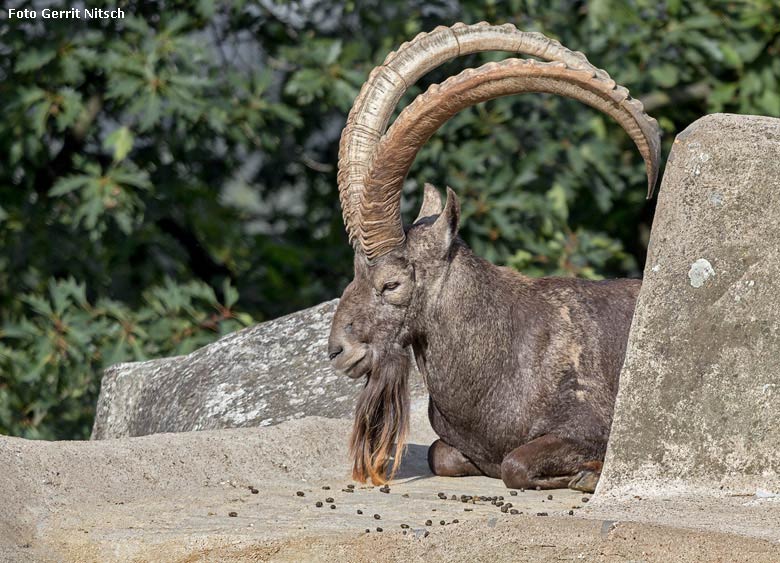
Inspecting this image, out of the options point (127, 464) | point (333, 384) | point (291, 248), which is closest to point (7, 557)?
point (127, 464)

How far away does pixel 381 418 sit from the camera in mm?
7156

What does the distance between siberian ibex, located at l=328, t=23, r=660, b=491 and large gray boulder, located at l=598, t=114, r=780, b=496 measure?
621 millimetres

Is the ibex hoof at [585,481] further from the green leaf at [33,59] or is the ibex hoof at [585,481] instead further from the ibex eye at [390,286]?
the green leaf at [33,59]

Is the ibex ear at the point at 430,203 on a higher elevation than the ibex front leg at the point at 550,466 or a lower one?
higher

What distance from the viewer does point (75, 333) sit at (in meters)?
11.2

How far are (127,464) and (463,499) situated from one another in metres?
1.57

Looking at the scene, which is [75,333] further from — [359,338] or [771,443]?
[771,443]

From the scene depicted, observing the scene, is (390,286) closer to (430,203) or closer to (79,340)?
(430,203)

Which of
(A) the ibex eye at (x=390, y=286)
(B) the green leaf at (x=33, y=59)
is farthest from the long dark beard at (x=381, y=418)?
(B) the green leaf at (x=33, y=59)

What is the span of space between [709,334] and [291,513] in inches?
74.8

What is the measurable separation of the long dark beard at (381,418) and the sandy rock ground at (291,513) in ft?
0.43

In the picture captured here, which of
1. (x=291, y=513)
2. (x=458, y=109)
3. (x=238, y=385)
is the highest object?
(x=458, y=109)

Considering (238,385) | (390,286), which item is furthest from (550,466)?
(238,385)

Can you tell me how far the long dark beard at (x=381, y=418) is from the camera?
6977mm
